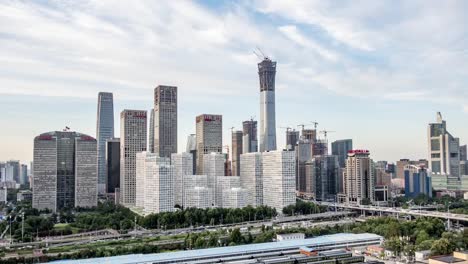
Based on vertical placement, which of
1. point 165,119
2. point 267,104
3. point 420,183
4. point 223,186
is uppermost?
point 267,104

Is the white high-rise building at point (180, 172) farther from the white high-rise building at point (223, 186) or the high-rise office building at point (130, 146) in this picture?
the high-rise office building at point (130, 146)

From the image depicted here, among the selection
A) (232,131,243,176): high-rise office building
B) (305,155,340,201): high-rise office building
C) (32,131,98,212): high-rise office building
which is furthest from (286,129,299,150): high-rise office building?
(32,131,98,212): high-rise office building

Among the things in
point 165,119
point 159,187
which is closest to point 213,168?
point 159,187

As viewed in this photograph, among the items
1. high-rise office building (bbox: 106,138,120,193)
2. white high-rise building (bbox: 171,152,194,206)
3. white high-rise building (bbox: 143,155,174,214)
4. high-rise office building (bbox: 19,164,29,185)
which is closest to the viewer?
white high-rise building (bbox: 143,155,174,214)

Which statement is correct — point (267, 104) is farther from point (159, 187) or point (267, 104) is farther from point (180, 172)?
point (159, 187)

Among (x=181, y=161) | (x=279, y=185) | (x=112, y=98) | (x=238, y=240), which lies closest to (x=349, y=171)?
(x=279, y=185)

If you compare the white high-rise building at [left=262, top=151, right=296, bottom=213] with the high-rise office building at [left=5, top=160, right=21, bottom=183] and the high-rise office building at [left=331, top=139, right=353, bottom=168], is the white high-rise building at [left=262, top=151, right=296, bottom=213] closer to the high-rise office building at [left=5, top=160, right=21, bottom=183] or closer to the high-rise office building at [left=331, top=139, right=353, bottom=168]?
the high-rise office building at [left=331, top=139, right=353, bottom=168]
